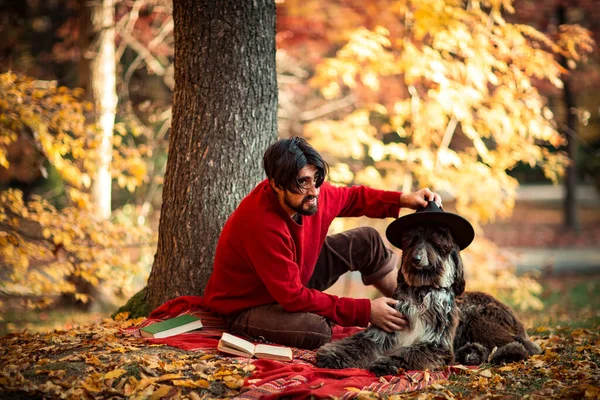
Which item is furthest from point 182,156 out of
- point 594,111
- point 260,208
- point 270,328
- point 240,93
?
point 594,111

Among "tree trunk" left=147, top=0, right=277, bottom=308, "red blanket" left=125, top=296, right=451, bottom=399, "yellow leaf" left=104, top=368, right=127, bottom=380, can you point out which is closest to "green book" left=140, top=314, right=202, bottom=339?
"red blanket" left=125, top=296, right=451, bottom=399

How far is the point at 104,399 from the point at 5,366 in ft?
2.38

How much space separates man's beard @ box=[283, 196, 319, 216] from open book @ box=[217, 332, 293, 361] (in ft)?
2.80

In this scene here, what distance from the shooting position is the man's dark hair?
3586mm

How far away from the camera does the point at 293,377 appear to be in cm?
326

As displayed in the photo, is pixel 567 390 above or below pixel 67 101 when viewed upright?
below

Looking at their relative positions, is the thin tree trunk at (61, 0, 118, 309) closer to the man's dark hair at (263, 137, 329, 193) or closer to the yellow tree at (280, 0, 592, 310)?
the yellow tree at (280, 0, 592, 310)

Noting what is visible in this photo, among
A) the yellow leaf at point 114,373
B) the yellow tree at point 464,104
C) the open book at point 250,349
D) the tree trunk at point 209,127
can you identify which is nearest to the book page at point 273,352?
the open book at point 250,349

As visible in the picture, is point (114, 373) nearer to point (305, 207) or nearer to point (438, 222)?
point (305, 207)

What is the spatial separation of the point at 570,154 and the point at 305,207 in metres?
12.0

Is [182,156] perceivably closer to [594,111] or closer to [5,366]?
[5,366]

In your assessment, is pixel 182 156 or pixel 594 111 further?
pixel 594 111

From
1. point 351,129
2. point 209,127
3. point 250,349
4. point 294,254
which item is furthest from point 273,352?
point 351,129

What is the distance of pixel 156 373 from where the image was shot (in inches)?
127
